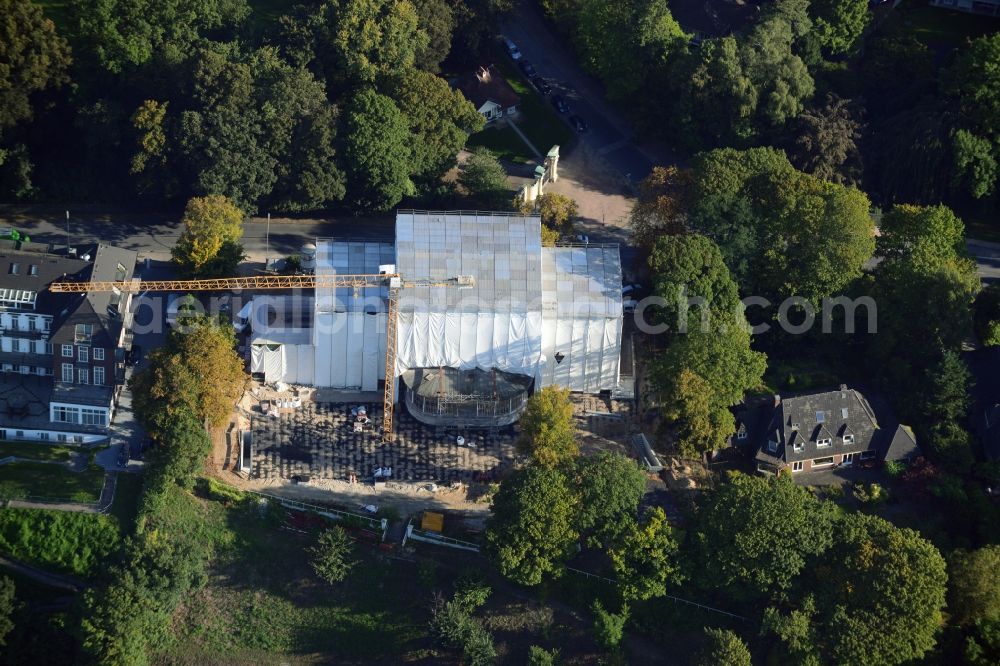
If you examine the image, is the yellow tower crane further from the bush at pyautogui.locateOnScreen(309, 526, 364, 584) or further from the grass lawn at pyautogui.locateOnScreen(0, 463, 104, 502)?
the grass lawn at pyautogui.locateOnScreen(0, 463, 104, 502)

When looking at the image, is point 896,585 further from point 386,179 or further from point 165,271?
point 165,271

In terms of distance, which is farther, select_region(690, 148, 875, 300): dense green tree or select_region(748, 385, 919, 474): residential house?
select_region(690, 148, 875, 300): dense green tree

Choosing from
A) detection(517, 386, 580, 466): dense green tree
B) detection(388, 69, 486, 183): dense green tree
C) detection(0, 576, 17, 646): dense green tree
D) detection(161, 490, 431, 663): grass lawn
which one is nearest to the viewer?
detection(0, 576, 17, 646): dense green tree

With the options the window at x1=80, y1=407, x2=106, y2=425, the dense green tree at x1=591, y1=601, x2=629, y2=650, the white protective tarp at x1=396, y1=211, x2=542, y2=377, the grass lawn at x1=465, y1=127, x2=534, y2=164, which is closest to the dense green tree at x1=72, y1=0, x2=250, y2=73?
the grass lawn at x1=465, y1=127, x2=534, y2=164

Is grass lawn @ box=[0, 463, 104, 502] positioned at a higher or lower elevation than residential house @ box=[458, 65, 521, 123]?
lower

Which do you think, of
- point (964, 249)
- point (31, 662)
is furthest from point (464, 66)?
point (31, 662)

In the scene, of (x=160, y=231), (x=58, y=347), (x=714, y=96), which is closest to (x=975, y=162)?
(x=714, y=96)
